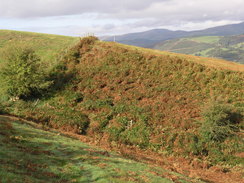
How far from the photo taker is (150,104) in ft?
107

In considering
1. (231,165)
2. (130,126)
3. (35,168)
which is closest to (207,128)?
(231,165)

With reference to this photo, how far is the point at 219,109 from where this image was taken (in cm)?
2722

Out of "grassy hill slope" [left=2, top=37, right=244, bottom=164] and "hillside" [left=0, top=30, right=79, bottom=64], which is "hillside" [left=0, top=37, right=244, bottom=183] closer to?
"grassy hill slope" [left=2, top=37, right=244, bottom=164]

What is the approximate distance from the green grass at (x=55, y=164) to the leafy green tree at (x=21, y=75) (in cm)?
1621

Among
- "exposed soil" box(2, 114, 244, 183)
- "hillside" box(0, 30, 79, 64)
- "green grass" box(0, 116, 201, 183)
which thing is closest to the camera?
"green grass" box(0, 116, 201, 183)

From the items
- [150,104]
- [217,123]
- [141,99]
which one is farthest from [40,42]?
[217,123]

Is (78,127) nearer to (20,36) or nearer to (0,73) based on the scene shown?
(0,73)

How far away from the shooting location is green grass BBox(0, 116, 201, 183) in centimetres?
1170

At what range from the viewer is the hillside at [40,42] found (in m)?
49.9

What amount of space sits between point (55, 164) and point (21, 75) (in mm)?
23727

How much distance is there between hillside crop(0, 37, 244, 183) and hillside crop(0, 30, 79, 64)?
20.1 ft

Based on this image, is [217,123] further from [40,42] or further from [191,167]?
[40,42]

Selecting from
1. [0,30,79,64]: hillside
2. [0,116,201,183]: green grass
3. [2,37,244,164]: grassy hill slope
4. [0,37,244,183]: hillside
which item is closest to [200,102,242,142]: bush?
[0,37,244,183]: hillside

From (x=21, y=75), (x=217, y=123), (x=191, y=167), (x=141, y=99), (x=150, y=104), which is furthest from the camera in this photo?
(x=141, y=99)
